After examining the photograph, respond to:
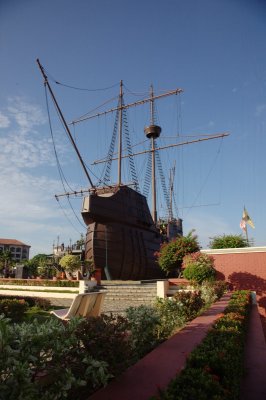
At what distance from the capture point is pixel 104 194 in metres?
23.8

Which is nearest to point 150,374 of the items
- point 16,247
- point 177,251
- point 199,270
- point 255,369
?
point 255,369

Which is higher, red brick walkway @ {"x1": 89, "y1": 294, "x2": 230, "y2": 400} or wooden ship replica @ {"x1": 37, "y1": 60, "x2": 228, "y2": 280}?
wooden ship replica @ {"x1": 37, "y1": 60, "x2": 228, "y2": 280}

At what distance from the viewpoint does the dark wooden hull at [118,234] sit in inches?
865

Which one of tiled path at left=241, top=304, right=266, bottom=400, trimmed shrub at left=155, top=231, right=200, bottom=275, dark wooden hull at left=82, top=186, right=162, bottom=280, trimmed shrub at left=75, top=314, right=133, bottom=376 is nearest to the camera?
trimmed shrub at left=75, top=314, right=133, bottom=376

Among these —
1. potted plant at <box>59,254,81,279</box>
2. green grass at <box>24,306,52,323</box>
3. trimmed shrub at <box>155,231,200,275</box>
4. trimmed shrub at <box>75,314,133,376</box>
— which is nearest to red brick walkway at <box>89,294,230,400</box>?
trimmed shrub at <box>75,314,133,376</box>

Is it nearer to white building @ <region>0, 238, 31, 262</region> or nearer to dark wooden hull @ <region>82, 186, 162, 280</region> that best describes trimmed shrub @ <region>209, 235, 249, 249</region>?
dark wooden hull @ <region>82, 186, 162, 280</region>

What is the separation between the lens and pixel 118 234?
22969 millimetres

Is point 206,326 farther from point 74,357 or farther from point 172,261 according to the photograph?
point 172,261

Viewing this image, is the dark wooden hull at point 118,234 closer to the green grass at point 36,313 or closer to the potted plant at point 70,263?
the potted plant at point 70,263

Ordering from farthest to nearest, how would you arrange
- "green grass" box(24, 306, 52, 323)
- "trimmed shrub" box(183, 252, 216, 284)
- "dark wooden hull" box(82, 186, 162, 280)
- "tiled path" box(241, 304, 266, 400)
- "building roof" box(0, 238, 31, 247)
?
"building roof" box(0, 238, 31, 247) < "dark wooden hull" box(82, 186, 162, 280) < "trimmed shrub" box(183, 252, 216, 284) < "green grass" box(24, 306, 52, 323) < "tiled path" box(241, 304, 266, 400)

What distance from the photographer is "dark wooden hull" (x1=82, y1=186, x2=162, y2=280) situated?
72.1ft

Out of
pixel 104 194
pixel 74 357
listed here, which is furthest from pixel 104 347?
pixel 104 194

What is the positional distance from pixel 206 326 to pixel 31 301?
1047 cm

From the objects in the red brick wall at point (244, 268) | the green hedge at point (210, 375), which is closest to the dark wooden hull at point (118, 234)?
the red brick wall at point (244, 268)
